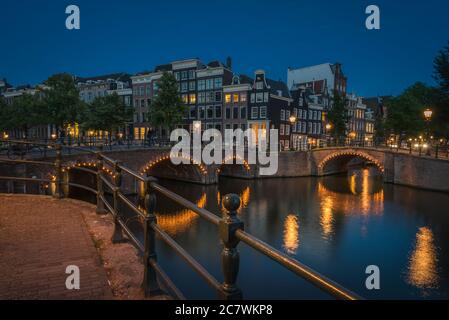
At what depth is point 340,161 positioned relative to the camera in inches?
1941

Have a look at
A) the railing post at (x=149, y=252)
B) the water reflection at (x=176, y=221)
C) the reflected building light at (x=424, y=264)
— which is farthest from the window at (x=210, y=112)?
the railing post at (x=149, y=252)

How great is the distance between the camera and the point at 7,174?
64.7 ft

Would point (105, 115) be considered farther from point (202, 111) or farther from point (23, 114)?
point (202, 111)

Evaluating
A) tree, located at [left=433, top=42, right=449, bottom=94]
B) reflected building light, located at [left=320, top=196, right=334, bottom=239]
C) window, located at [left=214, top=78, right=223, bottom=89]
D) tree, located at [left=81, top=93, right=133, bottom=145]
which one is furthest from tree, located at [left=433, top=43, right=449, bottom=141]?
tree, located at [left=81, top=93, right=133, bottom=145]

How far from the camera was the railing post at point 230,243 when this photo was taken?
2.24m

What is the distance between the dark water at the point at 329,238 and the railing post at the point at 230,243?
416 inches

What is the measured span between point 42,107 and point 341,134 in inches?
1755

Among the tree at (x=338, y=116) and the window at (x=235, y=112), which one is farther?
the tree at (x=338, y=116)

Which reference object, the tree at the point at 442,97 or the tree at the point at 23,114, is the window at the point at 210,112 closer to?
the tree at the point at 23,114

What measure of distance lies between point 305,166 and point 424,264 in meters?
29.6

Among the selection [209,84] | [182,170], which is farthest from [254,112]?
[182,170]

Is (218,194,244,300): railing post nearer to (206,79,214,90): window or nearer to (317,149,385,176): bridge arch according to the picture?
(317,149,385,176): bridge arch

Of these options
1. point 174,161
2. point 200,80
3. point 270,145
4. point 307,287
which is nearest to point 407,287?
point 307,287
